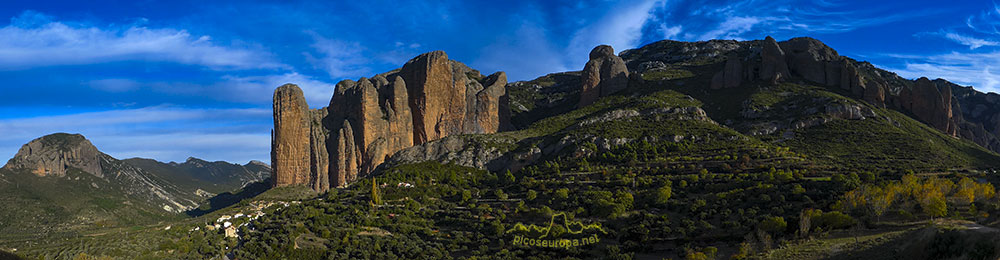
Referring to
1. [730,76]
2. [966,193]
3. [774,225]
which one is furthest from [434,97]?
[966,193]

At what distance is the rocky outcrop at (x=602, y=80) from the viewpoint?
111875 mm

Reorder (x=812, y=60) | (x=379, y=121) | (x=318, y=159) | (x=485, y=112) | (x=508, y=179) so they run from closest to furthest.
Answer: (x=508, y=179), (x=812, y=60), (x=379, y=121), (x=318, y=159), (x=485, y=112)

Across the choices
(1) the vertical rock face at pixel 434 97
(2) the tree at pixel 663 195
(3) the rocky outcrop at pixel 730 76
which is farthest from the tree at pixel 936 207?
(1) the vertical rock face at pixel 434 97

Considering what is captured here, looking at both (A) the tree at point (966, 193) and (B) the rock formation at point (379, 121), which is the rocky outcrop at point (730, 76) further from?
(A) the tree at point (966, 193)

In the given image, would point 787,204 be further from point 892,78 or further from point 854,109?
point 892,78

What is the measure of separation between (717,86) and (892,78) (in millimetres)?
61614

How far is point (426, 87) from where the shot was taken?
11750 centimetres

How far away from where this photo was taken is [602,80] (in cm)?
11425

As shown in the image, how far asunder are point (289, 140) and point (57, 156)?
10302 cm

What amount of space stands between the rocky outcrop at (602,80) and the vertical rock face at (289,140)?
66.8 m

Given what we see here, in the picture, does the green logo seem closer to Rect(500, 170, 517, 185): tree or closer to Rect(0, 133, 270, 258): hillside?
Rect(500, 170, 517, 185): tree

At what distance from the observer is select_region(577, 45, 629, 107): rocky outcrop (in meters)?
112

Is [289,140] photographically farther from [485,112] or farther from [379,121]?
[485,112]

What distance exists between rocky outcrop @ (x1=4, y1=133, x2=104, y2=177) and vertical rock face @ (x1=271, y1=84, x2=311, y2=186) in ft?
309
